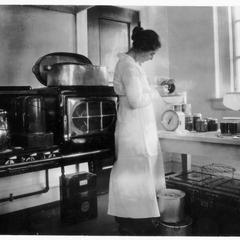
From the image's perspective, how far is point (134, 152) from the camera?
178 centimetres

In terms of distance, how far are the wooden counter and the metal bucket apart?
0.44 metres

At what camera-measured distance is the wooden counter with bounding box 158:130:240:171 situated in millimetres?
1721

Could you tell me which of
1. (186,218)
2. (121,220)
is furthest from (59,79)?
(186,218)

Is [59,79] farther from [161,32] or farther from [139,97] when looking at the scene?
[161,32]

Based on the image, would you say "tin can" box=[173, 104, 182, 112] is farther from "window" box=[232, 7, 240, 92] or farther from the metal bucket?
"window" box=[232, 7, 240, 92]

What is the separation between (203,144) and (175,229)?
1.75ft

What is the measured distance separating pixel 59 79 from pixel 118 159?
0.59 metres

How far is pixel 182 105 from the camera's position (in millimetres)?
2451

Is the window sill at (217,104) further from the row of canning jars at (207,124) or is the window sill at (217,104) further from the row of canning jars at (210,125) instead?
the row of canning jars at (210,125)

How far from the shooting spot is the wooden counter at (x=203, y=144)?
5.65 feet

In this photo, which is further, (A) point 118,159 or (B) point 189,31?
(B) point 189,31

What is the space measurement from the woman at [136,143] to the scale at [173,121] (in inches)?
13.9

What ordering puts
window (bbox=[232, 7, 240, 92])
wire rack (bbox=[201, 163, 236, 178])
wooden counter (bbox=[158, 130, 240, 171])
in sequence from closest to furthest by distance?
1. wooden counter (bbox=[158, 130, 240, 171])
2. wire rack (bbox=[201, 163, 236, 178])
3. window (bbox=[232, 7, 240, 92])

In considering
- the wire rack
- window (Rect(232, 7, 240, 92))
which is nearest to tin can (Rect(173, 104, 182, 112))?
the wire rack
